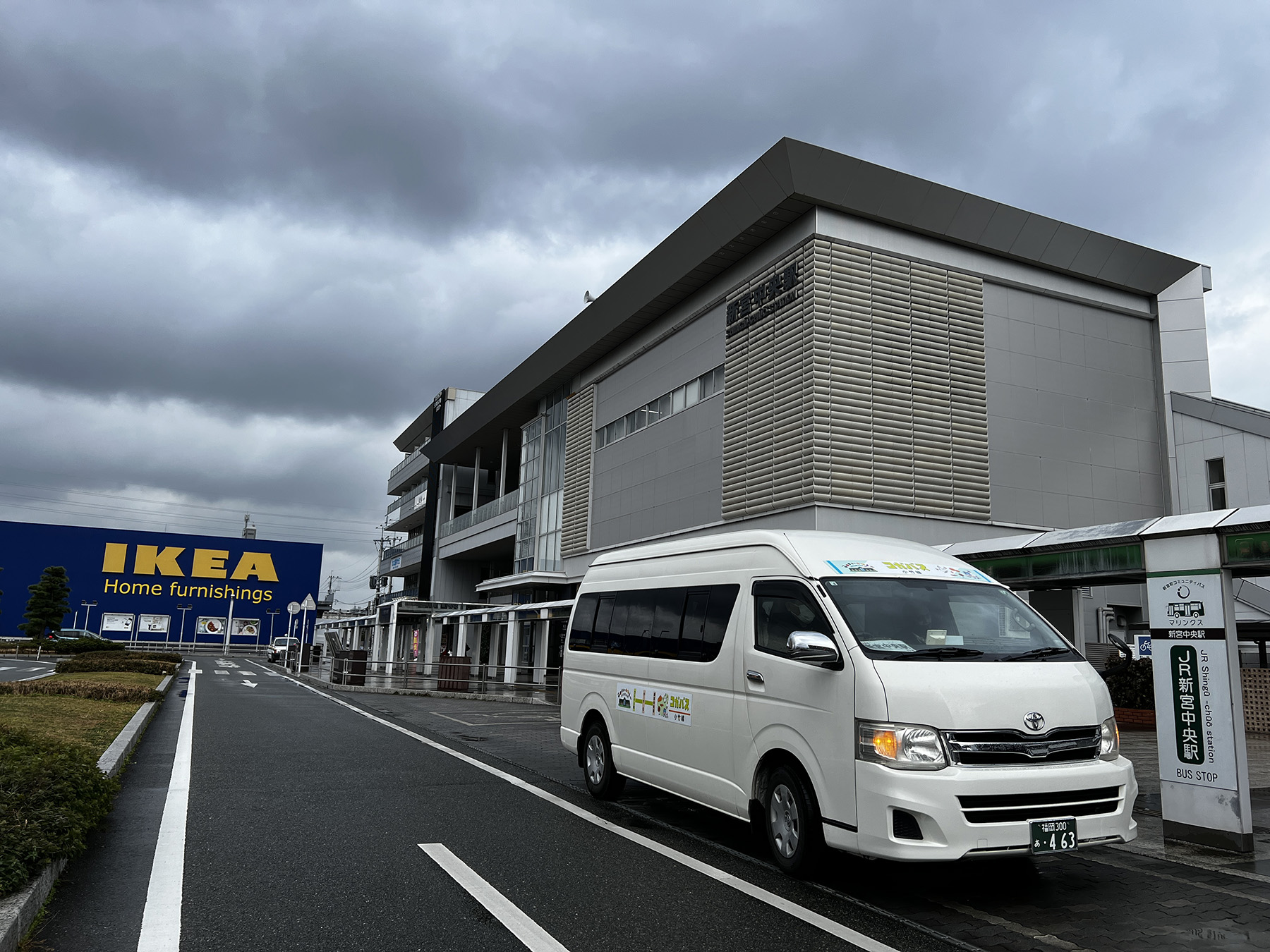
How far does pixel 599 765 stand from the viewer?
8977mm

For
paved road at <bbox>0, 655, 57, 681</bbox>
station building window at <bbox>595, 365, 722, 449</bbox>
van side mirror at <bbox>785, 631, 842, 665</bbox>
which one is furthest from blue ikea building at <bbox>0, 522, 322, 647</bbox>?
van side mirror at <bbox>785, 631, 842, 665</bbox>

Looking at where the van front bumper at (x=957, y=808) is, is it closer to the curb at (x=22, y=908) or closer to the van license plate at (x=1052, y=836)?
the van license plate at (x=1052, y=836)

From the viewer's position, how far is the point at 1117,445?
961 inches

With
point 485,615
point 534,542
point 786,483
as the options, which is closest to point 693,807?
point 786,483

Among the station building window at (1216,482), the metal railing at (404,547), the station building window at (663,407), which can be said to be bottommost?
the station building window at (1216,482)

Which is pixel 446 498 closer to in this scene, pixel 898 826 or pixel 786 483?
pixel 786 483

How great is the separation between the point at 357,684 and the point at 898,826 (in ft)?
81.1

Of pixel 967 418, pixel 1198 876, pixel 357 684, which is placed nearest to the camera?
pixel 1198 876

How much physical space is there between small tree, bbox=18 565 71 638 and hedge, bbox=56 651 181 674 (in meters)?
27.2

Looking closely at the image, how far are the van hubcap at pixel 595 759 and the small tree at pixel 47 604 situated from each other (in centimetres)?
5329

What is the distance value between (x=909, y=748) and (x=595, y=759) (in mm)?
4490

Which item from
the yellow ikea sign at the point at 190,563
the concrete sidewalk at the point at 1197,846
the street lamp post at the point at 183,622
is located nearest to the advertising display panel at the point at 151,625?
the street lamp post at the point at 183,622

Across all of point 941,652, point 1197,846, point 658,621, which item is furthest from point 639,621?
point 1197,846

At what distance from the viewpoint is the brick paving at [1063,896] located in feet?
16.4
